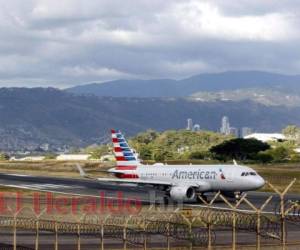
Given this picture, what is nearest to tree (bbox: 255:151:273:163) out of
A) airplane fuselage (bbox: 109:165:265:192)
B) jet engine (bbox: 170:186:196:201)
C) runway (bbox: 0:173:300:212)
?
runway (bbox: 0:173:300:212)

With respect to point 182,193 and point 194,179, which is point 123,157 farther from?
point 182,193

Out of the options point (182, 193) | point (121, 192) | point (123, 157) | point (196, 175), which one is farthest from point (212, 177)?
point (121, 192)

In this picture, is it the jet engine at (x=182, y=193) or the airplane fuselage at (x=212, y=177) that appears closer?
the jet engine at (x=182, y=193)

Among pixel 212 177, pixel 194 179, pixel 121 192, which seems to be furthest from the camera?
pixel 121 192

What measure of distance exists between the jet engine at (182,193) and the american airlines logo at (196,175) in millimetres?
1649

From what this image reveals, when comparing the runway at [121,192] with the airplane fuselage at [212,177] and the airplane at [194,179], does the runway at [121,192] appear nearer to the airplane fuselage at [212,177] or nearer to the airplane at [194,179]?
the airplane at [194,179]

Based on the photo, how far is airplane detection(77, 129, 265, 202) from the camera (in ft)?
249

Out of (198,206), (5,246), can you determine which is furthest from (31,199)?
(5,246)

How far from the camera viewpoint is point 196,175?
258ft

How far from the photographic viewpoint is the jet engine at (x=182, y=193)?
7569cm

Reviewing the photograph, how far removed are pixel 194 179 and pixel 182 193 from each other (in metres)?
3.42

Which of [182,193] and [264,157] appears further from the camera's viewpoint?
[264,157]

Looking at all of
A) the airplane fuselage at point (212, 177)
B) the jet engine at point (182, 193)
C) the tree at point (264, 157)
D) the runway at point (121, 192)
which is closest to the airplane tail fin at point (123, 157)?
the runway at point (121, 192)

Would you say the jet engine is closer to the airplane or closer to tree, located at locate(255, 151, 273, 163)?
the airplane
